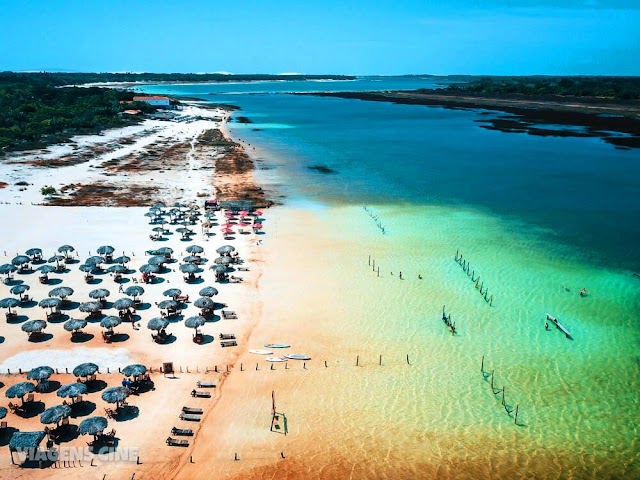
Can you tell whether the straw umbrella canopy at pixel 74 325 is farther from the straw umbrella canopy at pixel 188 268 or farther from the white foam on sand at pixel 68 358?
the straw umbrella canopy at pixel 188 268

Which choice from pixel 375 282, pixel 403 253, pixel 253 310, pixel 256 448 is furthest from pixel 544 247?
pixel 256 448

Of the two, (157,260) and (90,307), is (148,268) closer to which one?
(157,260)

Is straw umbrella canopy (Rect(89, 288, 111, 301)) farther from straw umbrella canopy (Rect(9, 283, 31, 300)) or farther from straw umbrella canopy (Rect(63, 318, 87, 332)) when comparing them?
straw umbrella canopy (Rect(9, 283, 31, 300))

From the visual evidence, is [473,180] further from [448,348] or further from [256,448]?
[256,448]

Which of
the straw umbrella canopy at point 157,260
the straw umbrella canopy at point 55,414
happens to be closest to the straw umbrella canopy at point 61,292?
the straw umbrella canopy at point 157,260

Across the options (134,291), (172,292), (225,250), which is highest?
(225,250)

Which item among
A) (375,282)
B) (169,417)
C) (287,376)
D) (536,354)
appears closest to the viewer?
(169,417)

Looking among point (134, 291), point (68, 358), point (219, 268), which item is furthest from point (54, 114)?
point (68, 358)
